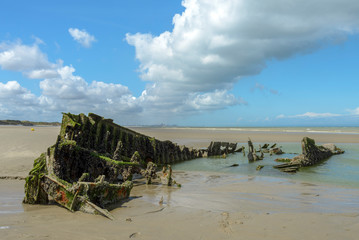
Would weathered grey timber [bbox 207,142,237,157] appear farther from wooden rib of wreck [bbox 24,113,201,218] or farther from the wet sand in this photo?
wooden rib of wreck [bbox 24,113,201,218]

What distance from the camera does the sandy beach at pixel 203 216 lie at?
4324mm

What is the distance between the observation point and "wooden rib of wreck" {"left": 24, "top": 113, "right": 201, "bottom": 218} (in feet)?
18.1

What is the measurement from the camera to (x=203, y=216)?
17.5ft

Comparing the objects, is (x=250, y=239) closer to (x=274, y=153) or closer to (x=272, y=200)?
(x=272, y=200)

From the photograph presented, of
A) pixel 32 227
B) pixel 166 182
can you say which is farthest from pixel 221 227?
pixel 166 182

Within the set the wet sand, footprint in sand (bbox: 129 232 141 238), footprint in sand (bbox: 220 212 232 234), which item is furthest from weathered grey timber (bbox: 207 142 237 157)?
footprint in sand (bbox: 129 232 141 238)

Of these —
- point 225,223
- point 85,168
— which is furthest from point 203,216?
point 85,168

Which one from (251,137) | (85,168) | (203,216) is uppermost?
(85,168)

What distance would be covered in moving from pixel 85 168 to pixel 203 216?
4430 mm

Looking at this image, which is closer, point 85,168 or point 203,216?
point 203,216

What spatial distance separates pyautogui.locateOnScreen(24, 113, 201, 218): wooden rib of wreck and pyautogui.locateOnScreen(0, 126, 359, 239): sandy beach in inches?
12.7

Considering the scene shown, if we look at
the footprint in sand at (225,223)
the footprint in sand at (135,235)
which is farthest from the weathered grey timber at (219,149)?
the footprint in sand at (135,235)

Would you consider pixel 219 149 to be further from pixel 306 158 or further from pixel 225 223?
pixel 225 223

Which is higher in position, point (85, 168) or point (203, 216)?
point (85, 168)
